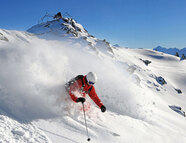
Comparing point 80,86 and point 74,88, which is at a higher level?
point 80,86

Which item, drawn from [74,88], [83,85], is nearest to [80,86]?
[83,85]

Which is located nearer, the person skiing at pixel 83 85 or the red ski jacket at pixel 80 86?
the person skiing at pixel 83 85

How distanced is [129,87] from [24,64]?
19.7 feet

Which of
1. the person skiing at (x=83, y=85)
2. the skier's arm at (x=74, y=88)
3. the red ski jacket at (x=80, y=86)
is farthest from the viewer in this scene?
the red ski jacket at (x=80, y=86)

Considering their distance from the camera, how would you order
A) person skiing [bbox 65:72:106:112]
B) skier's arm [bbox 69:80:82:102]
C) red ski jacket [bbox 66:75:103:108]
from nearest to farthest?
skier's arm [bbox 69:80:82:102], person skiing [bbox 65:72:106:112], red ski jacket [bbox 66:75:103:108]

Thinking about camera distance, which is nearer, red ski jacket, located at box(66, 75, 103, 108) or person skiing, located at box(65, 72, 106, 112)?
person skiing, located at box(65, 72, 106, 112)

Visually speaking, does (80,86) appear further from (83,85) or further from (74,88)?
(74,88)

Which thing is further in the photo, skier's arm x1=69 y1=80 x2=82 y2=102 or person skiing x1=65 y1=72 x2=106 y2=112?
person skiing x1=65 y1=72 x2=106 y2=112

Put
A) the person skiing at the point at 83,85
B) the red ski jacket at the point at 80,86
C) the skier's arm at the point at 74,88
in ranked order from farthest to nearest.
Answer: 1. the red ski jacket at the point at 80,86
2. the person skiing at the point at 83,85
3. the skier's arm at the point at 74,88

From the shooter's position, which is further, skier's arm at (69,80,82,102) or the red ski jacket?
the red ski jacket

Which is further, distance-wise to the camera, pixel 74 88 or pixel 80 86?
pixel 80 86

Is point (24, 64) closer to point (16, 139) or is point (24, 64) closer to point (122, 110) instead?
point (16, 139)

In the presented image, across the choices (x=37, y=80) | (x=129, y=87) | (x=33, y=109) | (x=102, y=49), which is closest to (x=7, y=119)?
(x=33, y=109)

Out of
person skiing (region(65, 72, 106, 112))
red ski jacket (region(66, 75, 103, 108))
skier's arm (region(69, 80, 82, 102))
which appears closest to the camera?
skier's arm (region(69, 80, 82, 102))
